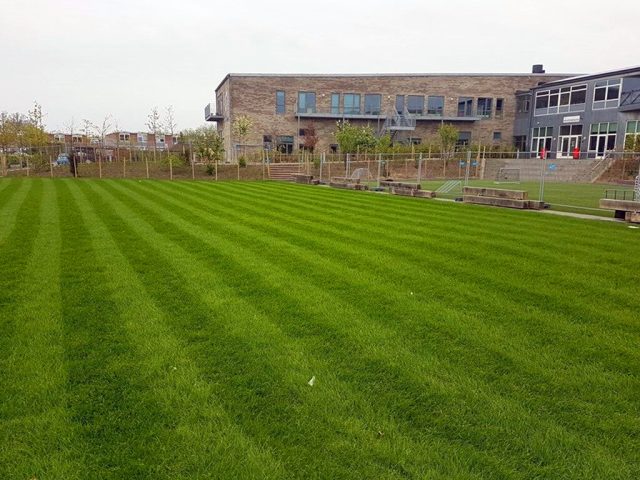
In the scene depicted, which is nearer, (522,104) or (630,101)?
(630,101)

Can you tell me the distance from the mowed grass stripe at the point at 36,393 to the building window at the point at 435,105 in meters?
52.4

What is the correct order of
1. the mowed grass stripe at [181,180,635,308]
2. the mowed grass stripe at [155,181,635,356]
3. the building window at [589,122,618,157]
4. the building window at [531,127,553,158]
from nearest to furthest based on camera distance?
the mowed grass stripe at [155,181,635,356] → the mowed grass stripe at [181,180,635,308] → the building window at [589,122,618,157] → the building window at [531,127,553,158]

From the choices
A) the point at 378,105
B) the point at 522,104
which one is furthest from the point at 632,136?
the point at 378,105

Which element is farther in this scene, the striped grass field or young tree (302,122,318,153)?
young tree (302,122,318,153)

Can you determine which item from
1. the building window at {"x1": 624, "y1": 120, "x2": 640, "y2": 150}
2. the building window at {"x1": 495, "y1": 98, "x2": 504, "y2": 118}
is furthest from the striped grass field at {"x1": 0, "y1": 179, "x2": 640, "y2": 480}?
the building window at {"x1": 495, "y1": 98, "x2": 504, "y2": 118}

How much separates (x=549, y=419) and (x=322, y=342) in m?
1.97

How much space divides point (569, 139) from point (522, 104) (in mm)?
8332

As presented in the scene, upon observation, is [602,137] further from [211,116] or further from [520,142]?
[211,116]

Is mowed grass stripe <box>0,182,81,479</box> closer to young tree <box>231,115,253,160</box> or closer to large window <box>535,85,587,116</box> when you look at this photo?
young tree <box>231,115,253,160</box>

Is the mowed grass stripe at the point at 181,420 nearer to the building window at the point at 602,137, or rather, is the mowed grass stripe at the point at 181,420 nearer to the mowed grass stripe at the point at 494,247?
the mowed grass stripe at the point at 494,247

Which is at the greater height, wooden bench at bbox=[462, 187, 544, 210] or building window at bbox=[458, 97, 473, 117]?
building window at bbox=[458, 97, 473, 117]

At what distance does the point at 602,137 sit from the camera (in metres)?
44.1

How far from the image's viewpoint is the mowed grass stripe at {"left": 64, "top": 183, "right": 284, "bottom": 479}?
9.16 feet

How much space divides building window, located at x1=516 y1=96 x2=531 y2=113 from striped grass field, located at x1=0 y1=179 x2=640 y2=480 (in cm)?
5024
